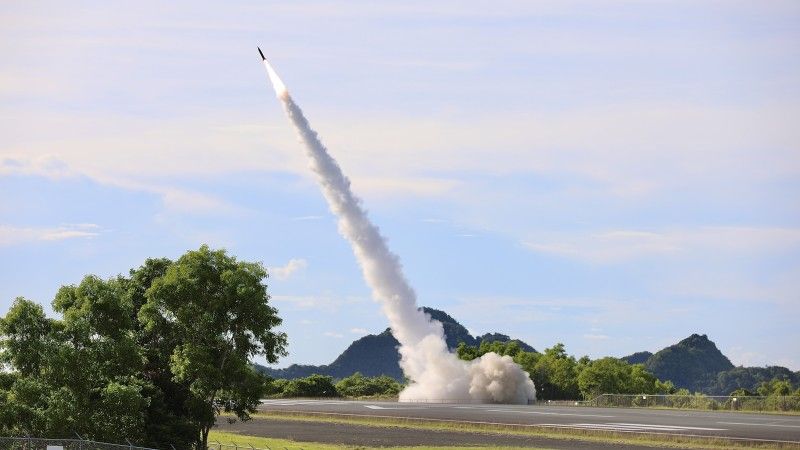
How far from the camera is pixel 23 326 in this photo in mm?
63938

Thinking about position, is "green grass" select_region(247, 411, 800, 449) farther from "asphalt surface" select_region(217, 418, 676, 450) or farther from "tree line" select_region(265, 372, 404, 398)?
Answer: "tree line" select_region(265, 372, 404, 398)

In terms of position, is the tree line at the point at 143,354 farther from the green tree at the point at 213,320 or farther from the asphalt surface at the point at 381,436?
the asphalt surface at the point at 381,436

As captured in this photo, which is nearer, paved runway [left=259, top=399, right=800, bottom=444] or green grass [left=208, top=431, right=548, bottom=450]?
green grass [left=208, top=431, right=548, bottom=450]

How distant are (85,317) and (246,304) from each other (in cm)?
841

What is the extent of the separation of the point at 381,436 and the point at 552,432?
1205 cm

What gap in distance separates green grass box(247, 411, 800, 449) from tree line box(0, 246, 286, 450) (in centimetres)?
2407

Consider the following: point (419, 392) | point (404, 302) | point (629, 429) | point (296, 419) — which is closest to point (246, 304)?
point (629, 429)

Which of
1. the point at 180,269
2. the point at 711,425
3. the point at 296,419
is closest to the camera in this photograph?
the point at 180,269

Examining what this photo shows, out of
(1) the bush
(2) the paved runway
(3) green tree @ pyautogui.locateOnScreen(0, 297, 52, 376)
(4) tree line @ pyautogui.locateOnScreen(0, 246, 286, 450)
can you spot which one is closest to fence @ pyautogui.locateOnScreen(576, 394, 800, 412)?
(2) the paved runway

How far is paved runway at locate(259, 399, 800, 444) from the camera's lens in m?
85.8

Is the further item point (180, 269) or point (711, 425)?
point (711, 425)

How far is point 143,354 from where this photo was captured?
68812 millimetres

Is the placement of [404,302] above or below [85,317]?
above

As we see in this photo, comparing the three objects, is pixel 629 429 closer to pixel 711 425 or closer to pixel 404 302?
pixel 711 425
